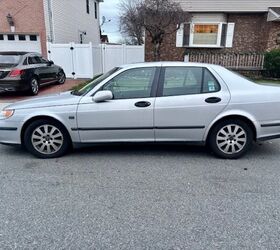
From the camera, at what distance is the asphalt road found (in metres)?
2.67

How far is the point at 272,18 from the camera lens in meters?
15.7

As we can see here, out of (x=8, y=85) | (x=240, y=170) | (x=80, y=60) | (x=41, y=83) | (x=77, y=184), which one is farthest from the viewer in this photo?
(x=80, y=60)

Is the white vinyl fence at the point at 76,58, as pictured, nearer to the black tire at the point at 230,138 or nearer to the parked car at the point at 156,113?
the parked car at the point at 156,113

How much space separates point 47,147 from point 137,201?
2029 millimetres

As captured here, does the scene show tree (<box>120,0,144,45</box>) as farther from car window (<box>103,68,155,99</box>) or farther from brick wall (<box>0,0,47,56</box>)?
car window (<box>103,68,155,99</box>)

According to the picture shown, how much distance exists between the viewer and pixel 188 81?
4578mm

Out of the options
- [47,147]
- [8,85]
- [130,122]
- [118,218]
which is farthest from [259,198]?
[8,85]

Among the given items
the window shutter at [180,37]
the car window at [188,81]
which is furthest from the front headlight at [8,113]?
the window shutter at [180,37]

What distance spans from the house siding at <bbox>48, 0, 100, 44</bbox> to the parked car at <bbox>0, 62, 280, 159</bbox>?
12.3m

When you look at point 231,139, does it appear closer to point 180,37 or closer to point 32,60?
point 32,60

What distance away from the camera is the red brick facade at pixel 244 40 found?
1670 centimetres

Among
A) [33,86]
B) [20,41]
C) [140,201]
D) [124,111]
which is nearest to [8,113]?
[124,111]

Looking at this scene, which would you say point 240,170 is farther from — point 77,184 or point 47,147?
point 47,147

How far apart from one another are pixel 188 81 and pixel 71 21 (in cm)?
1626
